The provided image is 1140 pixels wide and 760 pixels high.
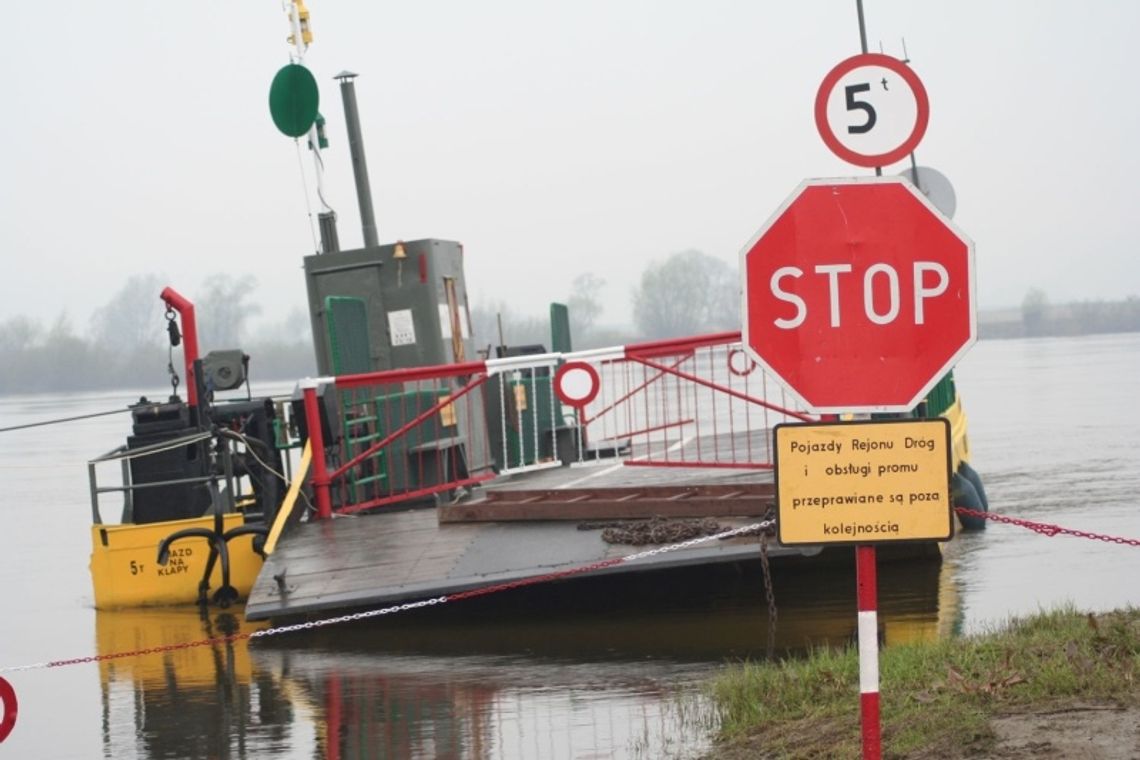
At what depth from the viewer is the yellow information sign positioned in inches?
222

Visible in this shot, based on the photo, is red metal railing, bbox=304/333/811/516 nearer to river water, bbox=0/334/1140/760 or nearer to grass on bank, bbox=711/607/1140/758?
river water, bbox=0/334/1140/760

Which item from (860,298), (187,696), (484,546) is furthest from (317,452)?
(860,298)

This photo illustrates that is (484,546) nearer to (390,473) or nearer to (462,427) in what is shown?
(390,473)

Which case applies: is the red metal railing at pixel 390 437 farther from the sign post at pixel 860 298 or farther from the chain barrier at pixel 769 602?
the sign post at pixel 860 298

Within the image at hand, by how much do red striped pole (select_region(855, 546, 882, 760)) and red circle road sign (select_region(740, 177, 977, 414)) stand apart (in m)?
0.57

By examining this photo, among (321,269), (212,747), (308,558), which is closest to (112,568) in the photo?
(308,558)

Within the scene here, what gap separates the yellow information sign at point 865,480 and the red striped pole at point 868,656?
151 millimetres

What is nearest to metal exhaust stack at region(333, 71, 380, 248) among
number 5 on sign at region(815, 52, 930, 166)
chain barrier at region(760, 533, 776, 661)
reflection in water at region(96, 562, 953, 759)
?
reflection in water at region(96, 562, 953, 759)

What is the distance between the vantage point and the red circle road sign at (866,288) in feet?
19.4

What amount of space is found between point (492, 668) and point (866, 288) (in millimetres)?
5024

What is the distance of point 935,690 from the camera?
7289 mm

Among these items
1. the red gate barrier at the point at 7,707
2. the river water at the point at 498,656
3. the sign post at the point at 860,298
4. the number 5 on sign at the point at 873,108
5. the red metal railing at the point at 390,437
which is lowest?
the river water at the point at 498,656

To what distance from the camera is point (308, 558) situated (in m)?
12.5

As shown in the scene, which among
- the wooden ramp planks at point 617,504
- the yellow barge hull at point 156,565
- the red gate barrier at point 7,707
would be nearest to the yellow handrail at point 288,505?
the yellow barge hull at point 156,565
